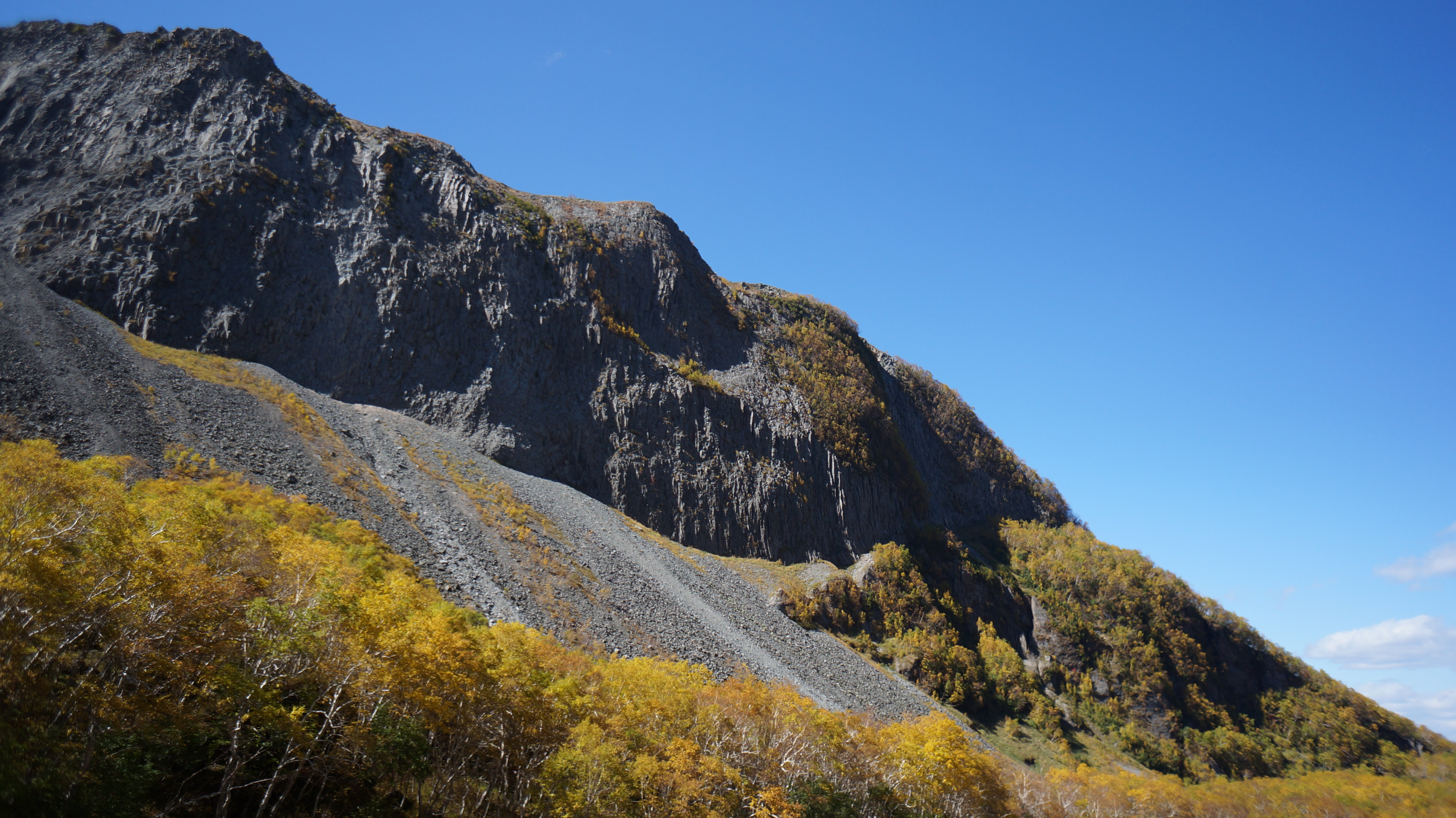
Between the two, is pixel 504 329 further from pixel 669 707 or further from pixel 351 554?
pixel 669 707

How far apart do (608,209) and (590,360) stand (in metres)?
25.3

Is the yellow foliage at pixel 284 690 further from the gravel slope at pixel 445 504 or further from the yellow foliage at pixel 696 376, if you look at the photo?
the yellow foliage at pixel 696 376

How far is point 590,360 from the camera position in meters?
68.5

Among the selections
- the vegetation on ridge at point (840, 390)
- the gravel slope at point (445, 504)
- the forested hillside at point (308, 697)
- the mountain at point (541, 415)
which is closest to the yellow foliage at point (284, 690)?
the forested hillside at point (308, 697)

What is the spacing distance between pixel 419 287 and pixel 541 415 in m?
16.5

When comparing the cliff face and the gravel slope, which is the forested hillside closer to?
the gravel slope

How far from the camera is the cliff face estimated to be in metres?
51.5

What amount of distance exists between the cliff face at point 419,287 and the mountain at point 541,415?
0.97 ft

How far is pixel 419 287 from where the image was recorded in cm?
6100

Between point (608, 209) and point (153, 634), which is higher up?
point (608, 209)

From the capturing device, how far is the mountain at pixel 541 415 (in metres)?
40.8

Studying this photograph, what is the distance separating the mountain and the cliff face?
0.29 meters

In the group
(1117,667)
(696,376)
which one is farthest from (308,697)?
(1117,667)

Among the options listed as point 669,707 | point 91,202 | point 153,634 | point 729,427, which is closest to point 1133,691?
point 729,427
